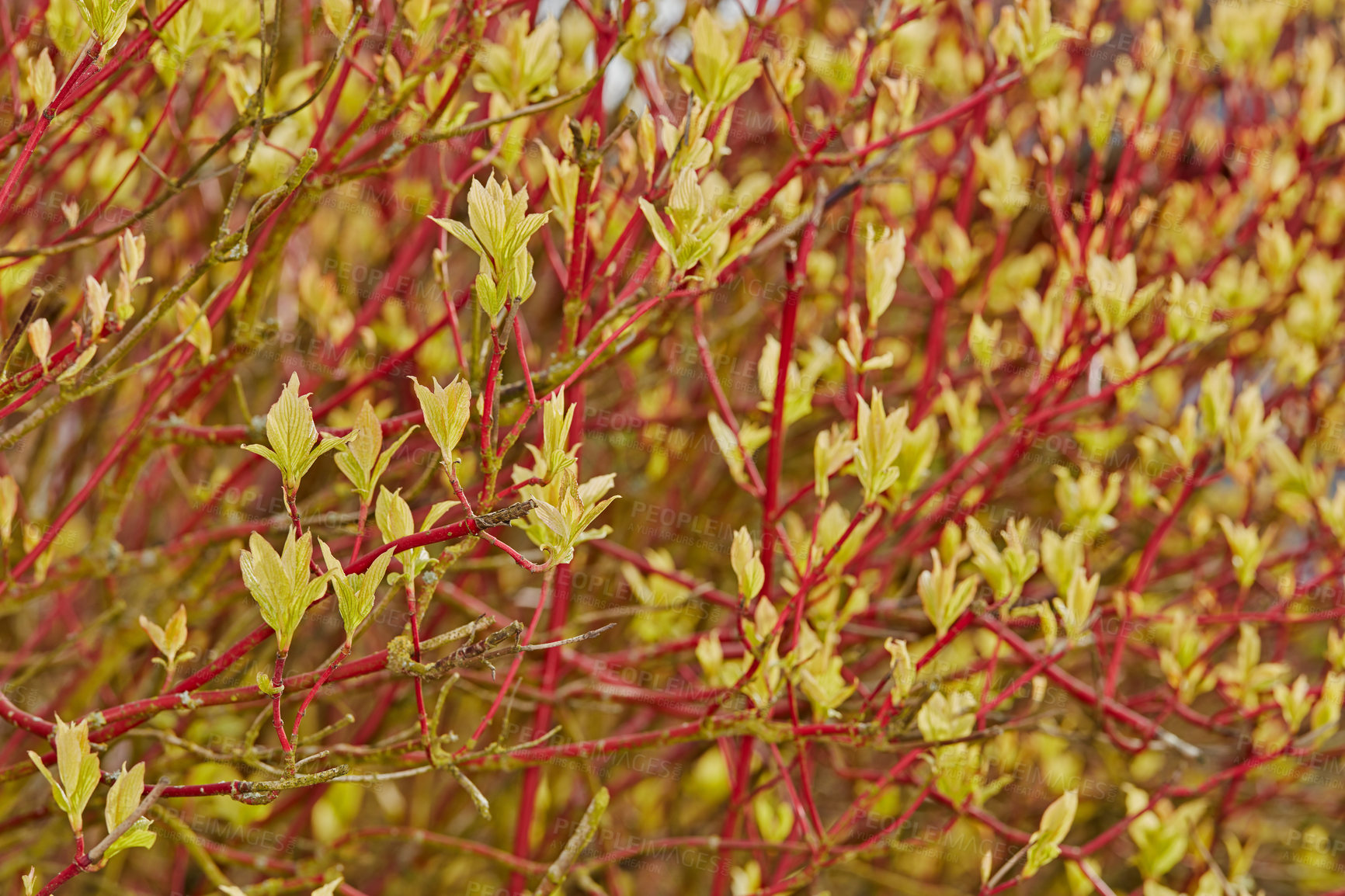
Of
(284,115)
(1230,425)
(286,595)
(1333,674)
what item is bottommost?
(1333,674)

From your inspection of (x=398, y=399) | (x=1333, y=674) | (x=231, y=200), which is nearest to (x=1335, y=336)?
(x=1333, y=674)

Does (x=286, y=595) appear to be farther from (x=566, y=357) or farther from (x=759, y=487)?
(x=759, y=487)

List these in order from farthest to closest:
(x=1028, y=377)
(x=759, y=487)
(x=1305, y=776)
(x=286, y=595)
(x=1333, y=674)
Result: (x=1028, y=377) < (x=1305, y=776) < (x=1333, y=674) < (x=759, y=487) < (x=286, y=595)

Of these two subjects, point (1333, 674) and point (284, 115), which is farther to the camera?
point (1333, 674)

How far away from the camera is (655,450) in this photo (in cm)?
246

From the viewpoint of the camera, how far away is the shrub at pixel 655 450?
115cm

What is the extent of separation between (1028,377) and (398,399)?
158 cm

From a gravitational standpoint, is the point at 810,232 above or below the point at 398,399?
above

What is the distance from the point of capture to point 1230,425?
5.56ft

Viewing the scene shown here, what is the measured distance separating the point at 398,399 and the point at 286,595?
58.2 inches

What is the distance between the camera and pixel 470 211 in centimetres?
91

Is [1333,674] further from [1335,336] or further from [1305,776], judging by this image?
[1335,336]

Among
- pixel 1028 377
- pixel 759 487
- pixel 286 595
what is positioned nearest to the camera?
pixel 286 595

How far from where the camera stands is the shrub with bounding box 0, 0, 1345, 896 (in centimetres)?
115
